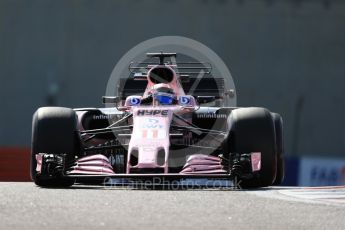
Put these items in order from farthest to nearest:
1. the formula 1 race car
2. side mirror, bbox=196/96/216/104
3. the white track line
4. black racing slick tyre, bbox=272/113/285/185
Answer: side mirror, bbox=196/96/216/104
black racing slick tyre, bbox=272/113/285/185
the formula 1 race car
the white track line

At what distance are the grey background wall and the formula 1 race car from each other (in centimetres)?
1679

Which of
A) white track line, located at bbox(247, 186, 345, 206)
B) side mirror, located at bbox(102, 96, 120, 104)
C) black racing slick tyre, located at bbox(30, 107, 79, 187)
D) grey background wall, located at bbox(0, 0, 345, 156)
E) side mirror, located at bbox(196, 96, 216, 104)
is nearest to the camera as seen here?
→ white track line, located at bbox(247, 186, 345, 206)

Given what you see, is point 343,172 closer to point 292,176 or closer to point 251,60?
point 292,176

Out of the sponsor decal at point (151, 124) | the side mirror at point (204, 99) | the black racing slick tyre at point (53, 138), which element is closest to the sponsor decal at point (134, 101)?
the sponsor decal at point (151, 124)

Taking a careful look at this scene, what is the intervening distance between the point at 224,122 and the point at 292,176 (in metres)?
8.47

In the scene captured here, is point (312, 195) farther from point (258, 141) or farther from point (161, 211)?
point (161, 211)

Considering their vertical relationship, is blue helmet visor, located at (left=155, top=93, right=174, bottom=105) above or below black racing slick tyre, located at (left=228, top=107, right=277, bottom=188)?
above

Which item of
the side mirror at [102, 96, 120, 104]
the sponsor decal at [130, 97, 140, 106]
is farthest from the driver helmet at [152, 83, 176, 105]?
the side mirror at [102, 96, 120, 104]

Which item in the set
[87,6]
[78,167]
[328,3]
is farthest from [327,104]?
[78,167]

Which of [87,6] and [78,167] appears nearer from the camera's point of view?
[78,167]

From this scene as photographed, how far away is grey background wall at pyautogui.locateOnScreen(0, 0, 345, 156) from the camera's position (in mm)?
28844

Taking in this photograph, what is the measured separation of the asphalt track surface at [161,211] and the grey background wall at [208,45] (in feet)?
64.2

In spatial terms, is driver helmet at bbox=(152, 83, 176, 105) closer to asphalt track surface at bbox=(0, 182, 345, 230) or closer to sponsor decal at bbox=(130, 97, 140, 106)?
sponsor decal at bbox=(130, 97, 140, 106)

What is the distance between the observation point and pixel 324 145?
29.0m
